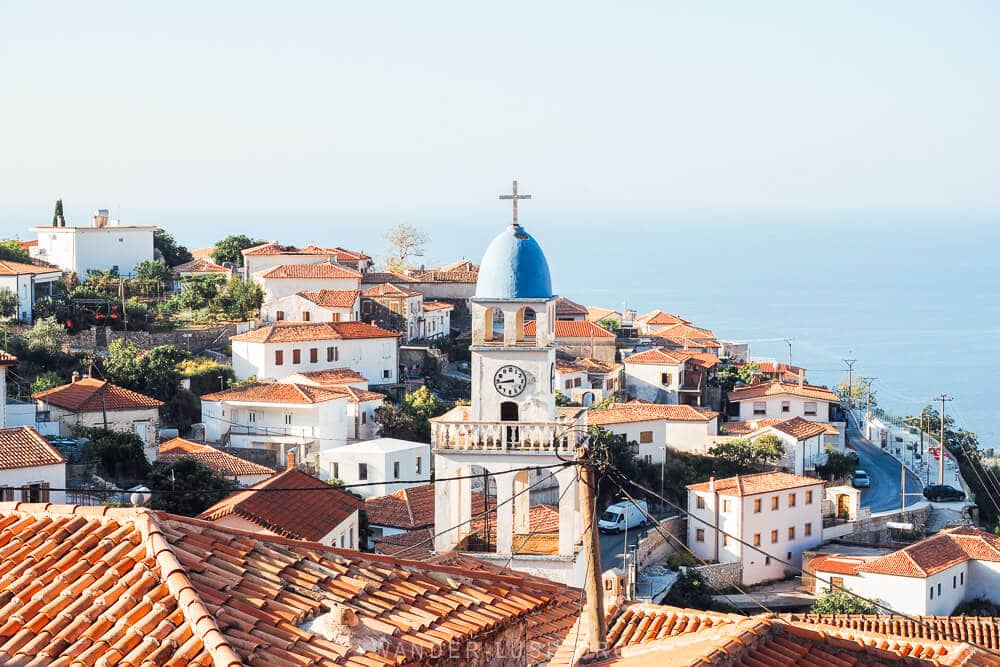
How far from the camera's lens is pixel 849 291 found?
180750 millimetres

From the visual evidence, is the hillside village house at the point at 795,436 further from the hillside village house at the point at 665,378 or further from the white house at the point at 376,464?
the white house at the point at 376,464

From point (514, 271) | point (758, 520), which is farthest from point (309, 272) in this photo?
point (514, 271)

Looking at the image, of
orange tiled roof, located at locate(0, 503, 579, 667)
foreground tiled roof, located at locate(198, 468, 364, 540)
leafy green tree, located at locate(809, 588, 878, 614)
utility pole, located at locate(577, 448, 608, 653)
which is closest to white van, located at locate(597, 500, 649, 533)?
leafy green tree, located at locate(809, 588, 878, 614)

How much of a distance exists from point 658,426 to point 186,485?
742 inches

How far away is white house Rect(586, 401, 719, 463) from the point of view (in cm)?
4456

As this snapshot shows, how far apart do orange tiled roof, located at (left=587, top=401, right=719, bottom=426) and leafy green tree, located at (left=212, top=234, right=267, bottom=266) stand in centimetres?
2205

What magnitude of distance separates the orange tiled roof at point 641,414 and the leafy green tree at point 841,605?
41.0ft

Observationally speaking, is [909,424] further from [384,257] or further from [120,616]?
[120,616]

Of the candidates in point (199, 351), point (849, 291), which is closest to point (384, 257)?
point (199, 351)

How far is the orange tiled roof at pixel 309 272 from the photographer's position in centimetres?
5422

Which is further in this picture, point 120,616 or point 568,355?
point 568,355

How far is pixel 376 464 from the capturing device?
37.1 m

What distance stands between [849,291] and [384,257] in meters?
116

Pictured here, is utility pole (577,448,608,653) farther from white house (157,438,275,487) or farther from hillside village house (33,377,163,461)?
hillside village house (33,377,163,461)
